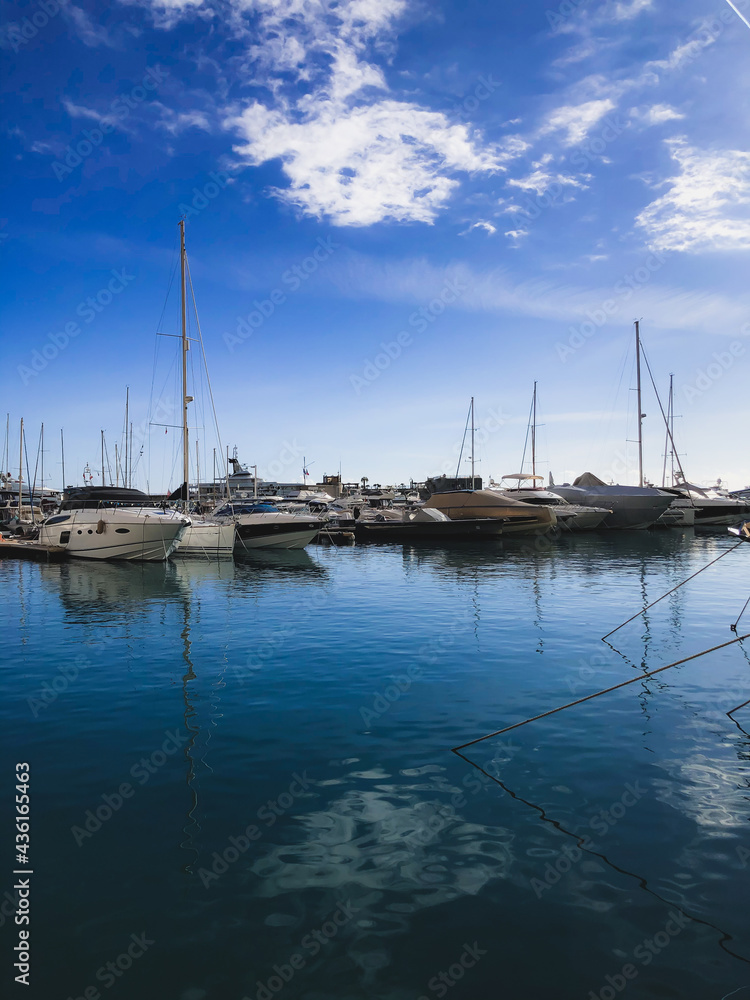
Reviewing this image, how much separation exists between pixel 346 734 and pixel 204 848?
3.41 m

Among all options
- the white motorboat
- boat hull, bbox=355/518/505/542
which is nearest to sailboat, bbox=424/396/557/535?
boat hull, bbox=355/518/505/542

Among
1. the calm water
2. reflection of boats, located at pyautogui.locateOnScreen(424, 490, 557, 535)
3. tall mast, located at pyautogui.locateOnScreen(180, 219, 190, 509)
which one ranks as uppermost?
tall mast, located at pyautogui.locateOnScreen(180, 219, 190, 509)

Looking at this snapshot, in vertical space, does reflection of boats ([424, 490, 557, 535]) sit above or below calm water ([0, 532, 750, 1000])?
above

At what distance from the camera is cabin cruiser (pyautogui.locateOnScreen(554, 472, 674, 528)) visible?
2355 inches

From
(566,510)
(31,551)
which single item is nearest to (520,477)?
(566,510)

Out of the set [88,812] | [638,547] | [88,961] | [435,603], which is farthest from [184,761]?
[638,547]

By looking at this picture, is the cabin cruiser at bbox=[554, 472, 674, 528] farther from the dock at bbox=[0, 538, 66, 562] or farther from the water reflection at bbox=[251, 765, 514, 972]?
the water reflection at bbox=[251, 765, 514, 972]

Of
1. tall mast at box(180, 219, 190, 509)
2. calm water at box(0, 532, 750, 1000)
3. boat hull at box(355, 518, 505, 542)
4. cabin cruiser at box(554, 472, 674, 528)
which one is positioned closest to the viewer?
calm water at box(0, 532, 750, 1000)

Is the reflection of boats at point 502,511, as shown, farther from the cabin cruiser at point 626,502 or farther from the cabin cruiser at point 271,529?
the cabin cruiser at point 271,529

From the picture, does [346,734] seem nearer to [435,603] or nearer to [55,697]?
[55,697]

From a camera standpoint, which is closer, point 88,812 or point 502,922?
point 502,922

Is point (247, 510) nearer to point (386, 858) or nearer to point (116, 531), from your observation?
point (116, 531)

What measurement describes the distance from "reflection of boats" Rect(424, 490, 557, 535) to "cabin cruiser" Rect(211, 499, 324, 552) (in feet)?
50.9

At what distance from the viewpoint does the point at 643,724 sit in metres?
9.41
